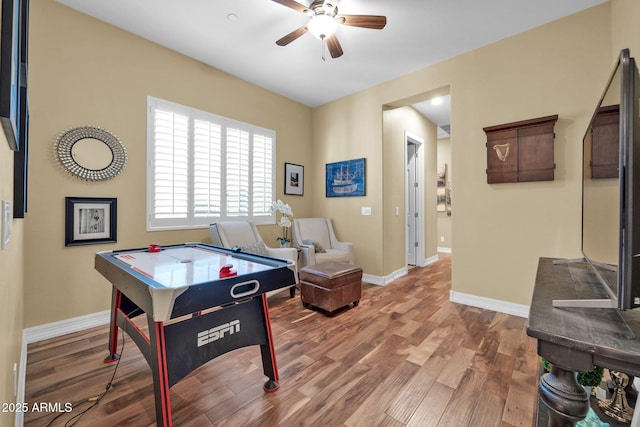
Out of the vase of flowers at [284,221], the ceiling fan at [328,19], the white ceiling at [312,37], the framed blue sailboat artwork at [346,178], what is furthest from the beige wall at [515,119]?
the vase of flowers at [284,221]

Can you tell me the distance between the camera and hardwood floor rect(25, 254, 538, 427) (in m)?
1.46

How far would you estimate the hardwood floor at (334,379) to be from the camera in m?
1.46

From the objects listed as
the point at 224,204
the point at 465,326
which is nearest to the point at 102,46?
the point at 224,204

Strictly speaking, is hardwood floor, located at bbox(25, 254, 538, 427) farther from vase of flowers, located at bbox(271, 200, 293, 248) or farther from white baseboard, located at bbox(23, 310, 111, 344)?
vase of flowers, located at bbox(271, 200, 293, 248)

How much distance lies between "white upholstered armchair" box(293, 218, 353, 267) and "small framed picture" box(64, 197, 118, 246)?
214 centimetres

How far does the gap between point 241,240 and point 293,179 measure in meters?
1.53

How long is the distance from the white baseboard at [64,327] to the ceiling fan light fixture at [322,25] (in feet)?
10.7

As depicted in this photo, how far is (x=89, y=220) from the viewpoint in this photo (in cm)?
255

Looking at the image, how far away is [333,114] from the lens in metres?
4.55

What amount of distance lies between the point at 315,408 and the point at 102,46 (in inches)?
143

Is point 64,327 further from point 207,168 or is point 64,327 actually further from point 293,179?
point 293,179

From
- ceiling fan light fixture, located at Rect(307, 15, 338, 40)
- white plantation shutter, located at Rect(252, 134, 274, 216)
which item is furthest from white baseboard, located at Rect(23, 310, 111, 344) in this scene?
ceiling fan light fixture, located at Rect(307, 15, 338, 40)

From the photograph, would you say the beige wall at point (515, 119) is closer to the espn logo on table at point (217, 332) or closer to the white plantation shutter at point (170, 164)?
the espn logo on table at point (217, 332)

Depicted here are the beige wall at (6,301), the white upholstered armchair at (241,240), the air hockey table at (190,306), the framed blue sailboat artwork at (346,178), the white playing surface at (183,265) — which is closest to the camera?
the beige wall at (6,301)
